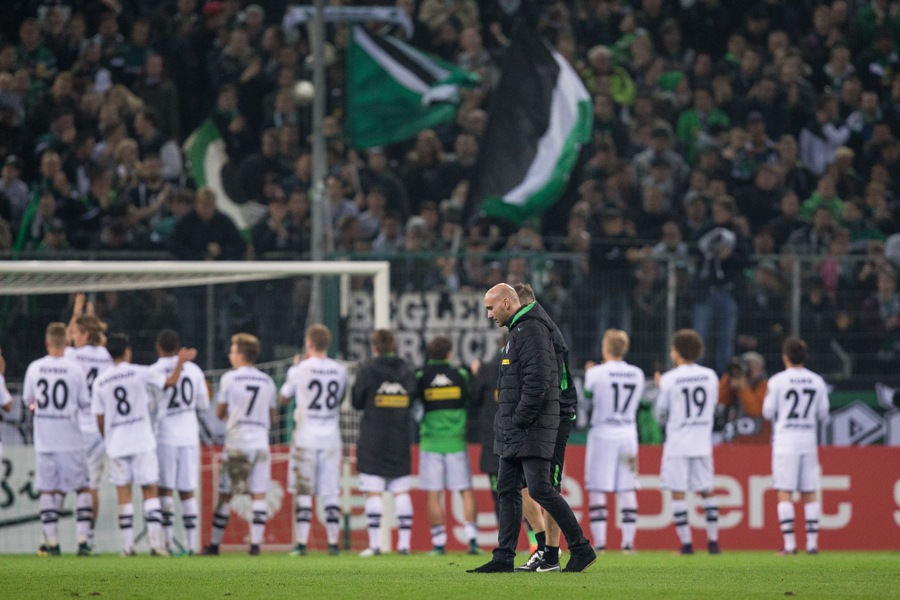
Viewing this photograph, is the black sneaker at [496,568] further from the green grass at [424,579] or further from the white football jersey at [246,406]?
the white football jersey at [246,406]

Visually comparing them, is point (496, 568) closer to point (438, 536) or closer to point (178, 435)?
point (438, 536)

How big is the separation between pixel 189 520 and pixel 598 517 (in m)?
4.18

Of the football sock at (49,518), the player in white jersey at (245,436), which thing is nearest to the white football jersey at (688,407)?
the player in white jersey at (245,436)

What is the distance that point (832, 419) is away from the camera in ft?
54.9

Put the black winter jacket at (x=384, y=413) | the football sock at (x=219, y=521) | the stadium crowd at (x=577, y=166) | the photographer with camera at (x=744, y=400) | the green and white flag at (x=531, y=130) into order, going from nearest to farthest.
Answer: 1. the football sock at (x=219, y=521)
2. the black winter jacket at (x=384, y=413)
3. the stadium crowd at (x=577, y=166)
4. the photographer with camera at (x=744, y=400)
5. the green and white flag at (x=531, y=130)

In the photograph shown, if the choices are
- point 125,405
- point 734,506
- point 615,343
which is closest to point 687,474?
point 734,506

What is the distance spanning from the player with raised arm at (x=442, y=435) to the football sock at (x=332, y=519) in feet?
3.04

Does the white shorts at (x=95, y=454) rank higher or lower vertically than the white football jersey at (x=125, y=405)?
lower

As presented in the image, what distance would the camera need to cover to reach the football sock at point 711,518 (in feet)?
51.8

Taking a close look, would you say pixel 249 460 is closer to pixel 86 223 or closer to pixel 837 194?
pixel 86 223

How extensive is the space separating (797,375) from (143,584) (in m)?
8.14

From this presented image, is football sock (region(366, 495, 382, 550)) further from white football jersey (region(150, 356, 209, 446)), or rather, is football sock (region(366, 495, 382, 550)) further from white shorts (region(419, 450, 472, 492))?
white football jersey (region(150, 356, 209, 446))

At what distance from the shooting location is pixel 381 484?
50.6ft

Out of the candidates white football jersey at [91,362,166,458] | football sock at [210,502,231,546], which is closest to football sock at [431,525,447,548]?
football sock at [210,502,231,546]
